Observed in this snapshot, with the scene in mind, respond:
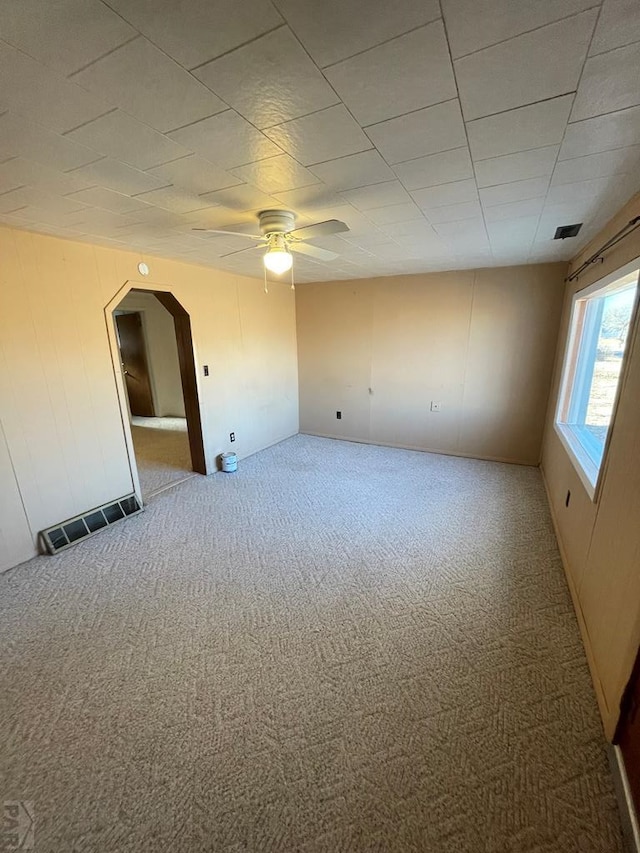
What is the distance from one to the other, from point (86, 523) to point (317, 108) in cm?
316

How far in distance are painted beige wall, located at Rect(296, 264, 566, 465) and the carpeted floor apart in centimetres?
173

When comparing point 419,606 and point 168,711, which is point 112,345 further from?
point 419,606

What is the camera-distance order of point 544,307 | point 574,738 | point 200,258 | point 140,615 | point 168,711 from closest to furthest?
point 574,738 → point 168,711 → point 140,615 → point 200,258 → point 544,307

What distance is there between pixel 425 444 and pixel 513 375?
1.36 m

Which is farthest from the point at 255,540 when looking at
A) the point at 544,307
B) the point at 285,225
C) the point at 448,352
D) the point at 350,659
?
the point at 544,307

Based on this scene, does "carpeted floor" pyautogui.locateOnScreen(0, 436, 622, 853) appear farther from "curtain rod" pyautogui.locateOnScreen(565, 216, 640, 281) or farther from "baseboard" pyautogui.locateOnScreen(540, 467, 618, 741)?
"curtain rod" pyautogui.locateOnScreen(565, 216, 640, 281)

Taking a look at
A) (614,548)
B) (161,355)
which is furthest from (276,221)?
(161,355)

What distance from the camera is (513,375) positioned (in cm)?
402

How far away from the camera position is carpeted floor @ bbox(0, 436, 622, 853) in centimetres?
115

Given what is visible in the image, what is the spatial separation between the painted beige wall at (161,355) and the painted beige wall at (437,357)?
260cm

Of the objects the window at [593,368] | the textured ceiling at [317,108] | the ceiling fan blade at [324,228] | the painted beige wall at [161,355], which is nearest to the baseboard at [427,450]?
the window at [593,368]

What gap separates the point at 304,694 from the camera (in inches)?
61.4

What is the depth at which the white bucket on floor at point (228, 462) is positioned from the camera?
403 centimetres

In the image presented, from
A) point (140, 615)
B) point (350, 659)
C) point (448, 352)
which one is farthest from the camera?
point (448, 352)
